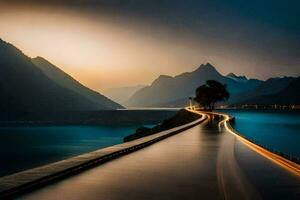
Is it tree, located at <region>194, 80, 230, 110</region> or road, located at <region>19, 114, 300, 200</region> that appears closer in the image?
road, located at <region>19, 114, 300, 200</region>

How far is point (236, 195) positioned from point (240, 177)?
11.3 feet

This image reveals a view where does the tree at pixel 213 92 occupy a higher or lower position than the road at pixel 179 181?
higher

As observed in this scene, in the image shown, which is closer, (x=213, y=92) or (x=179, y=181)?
(x=179, y=181)

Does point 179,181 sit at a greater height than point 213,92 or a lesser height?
lesser

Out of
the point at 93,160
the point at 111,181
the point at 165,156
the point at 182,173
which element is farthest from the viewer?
the point at 165,156

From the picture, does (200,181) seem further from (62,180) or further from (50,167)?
(50,167)

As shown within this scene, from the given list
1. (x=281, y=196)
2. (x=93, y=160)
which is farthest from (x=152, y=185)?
(x=93, y=160)

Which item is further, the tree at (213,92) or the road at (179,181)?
the tree at (213,92)

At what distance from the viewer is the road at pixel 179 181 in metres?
11.5

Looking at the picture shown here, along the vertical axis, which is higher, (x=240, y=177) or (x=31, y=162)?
(x=240, y=177)

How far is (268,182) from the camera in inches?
538

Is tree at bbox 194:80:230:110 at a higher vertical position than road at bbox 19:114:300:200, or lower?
higher

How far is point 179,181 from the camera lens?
13.9m

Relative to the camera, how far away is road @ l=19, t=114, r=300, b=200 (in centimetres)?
1148
